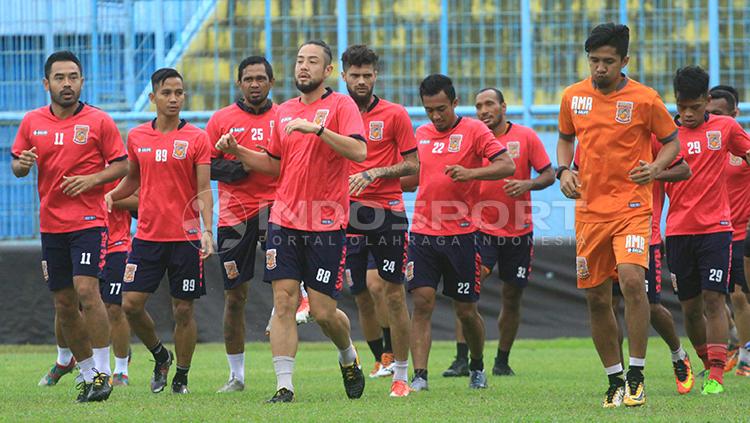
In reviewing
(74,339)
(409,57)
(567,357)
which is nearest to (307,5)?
(409,57)

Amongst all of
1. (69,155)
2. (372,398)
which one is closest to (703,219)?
(372,398)

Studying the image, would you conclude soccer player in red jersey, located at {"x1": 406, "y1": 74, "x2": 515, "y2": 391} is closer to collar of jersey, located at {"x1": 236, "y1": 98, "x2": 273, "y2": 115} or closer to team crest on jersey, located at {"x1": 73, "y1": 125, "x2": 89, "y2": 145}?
collar of jersey, located at {"x1": 236, "y1": 98, "x2": 273, "y2": 115}

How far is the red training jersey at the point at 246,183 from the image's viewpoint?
11.0m

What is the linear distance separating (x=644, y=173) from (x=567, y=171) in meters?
0.55

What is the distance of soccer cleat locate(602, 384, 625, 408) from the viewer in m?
8.59

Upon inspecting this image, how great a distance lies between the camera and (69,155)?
9.61 m

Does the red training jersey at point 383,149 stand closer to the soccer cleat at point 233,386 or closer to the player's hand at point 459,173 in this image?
the player's hand at point 459,173

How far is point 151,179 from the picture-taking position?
34.6 feet

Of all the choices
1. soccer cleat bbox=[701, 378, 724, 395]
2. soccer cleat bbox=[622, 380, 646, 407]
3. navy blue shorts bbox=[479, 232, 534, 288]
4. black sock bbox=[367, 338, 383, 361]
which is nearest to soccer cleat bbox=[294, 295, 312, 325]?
black sock bbox=[367, 338, 383, 361]

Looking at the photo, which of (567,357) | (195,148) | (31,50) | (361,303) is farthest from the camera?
(31,50)

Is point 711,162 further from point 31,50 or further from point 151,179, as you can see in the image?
point 31,50

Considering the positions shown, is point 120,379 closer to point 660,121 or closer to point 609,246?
point 609,246

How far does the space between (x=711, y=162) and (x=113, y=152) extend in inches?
192

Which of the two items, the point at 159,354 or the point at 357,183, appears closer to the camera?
the point at 357,183
